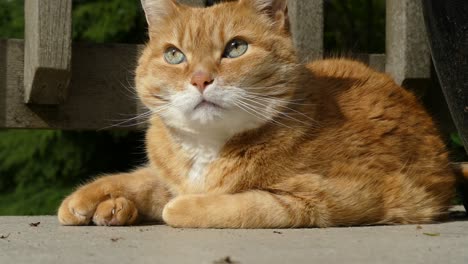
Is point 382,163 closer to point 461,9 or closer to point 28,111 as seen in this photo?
point 461,9

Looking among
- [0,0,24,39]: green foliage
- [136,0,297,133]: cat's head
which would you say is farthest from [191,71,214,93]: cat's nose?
[0,0,24,39]: green foliage

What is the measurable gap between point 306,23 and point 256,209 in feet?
3.50

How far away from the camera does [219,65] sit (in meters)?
2.66

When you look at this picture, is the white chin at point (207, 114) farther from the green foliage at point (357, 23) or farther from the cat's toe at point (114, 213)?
the green foliage at point (357, 23)

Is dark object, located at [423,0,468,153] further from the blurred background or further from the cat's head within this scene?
the blurred background

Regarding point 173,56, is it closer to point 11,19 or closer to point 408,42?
point 408,42

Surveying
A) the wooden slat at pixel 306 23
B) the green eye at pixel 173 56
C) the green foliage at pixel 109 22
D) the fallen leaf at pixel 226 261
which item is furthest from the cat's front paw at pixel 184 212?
the green foliage at pixel 109 22

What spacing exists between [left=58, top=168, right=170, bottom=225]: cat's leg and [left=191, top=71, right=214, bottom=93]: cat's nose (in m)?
A: 0.47

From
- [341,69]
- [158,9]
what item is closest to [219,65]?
[158,9]

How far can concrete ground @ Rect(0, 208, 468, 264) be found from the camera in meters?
1.96

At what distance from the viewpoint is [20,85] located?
3.21 m

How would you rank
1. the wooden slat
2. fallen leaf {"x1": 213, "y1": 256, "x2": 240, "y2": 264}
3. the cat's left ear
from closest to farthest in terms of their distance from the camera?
fallen leaf {"x1": 213, "y1": 256, "x2": 240, "y2": 264} → the cat's left ear → the wooden slat

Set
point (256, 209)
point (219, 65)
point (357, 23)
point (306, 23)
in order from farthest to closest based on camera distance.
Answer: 1. point (357, 23)
2. point (306, 23)
3. point (219, 65)
4. point (256, 209)

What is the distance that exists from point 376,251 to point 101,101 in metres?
A: 1.56
